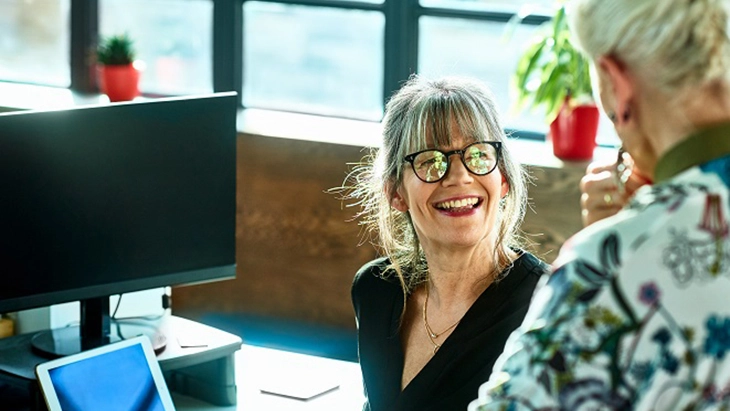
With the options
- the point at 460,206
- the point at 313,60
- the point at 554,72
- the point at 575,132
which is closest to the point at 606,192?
the point at 460,206

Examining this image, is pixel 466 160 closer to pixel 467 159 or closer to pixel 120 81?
pixel 467 159

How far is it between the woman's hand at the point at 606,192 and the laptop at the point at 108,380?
1.11 meters

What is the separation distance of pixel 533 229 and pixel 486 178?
1.37m

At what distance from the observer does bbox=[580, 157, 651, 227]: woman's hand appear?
55.9 inches

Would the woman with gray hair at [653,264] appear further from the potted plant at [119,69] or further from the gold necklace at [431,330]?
the potted plant at [119,69]

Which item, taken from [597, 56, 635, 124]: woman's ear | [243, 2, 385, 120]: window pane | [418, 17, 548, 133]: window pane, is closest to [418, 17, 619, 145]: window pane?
[418, 17, 548, 133]: window pane

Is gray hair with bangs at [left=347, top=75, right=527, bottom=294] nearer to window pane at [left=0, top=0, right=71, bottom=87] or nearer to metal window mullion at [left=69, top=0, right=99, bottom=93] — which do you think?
metal window mullion at [left=69, top=0, right=99, bottom=93]

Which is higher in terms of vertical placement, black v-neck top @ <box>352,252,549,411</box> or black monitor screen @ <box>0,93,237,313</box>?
black monitor screen @ <box>0,93,237,313</box>

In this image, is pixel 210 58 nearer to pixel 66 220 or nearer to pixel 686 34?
pixel 66 220

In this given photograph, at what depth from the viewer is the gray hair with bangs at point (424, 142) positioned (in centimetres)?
225

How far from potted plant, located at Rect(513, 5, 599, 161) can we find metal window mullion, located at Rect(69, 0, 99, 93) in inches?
71.7

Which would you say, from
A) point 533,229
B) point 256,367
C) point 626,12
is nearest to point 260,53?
point 533,229

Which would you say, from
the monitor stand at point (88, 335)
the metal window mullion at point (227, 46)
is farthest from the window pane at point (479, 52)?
the monitor stand at point (88, 335)

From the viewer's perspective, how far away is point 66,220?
2.25 metres
